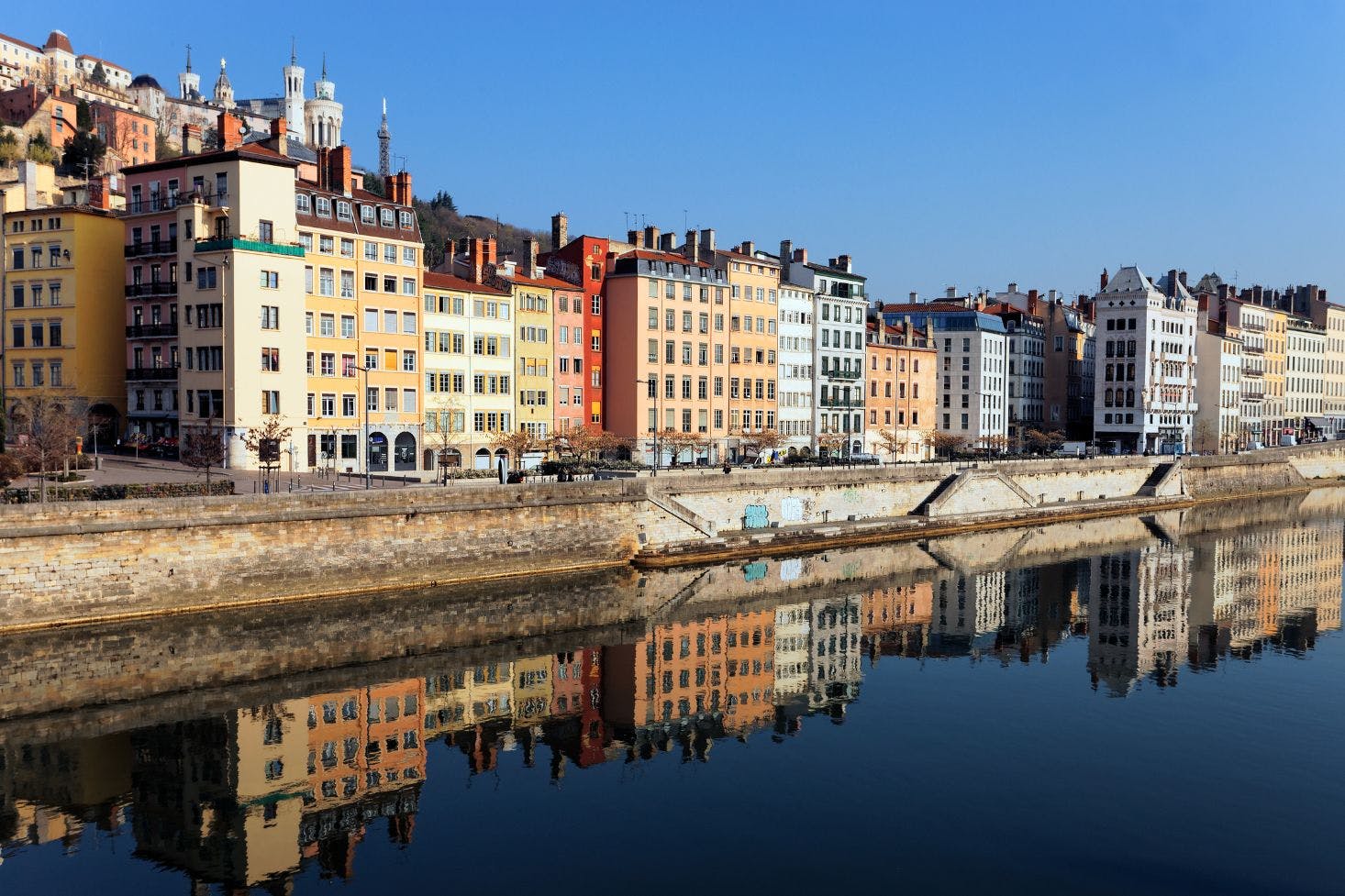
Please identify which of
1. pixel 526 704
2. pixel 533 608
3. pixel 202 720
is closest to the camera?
pixel 202 720

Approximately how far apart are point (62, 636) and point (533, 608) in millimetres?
16241

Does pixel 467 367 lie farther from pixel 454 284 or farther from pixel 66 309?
pixel 66 309

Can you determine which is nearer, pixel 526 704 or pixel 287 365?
pixel 526 704

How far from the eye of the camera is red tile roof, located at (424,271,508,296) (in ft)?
233

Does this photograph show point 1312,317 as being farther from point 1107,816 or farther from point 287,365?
point 1107,816

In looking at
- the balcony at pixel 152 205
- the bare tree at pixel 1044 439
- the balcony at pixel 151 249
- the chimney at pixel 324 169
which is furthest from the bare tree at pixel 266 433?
the bare tree at pixel 1044 439

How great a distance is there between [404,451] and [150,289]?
664 inches

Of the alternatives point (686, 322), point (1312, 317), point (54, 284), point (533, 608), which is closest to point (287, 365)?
point (54, 284)

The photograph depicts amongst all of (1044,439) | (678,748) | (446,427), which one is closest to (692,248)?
(446,427)

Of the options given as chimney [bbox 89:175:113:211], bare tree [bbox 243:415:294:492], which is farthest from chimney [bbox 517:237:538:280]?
chimney [bbox 89:175:113:211]

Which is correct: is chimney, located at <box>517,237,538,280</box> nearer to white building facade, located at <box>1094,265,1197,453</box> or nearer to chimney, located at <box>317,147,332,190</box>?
chimney, located at <box>317,147,332,190</box>

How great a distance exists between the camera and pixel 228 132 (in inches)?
2507

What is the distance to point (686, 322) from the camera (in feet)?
276

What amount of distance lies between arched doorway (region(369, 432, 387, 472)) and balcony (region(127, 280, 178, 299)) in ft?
44.6
